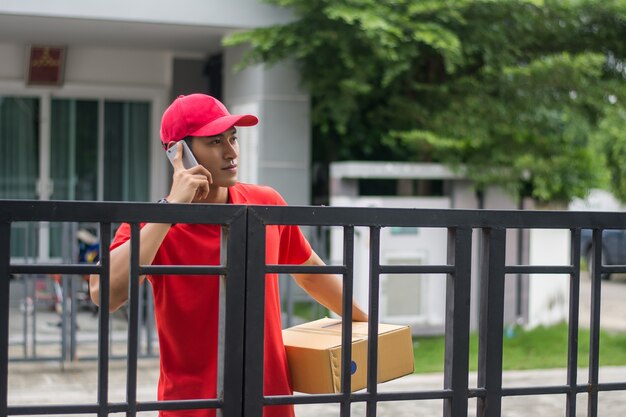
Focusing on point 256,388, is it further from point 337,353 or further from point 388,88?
point 388,88

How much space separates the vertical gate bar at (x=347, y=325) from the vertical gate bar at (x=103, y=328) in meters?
0.68

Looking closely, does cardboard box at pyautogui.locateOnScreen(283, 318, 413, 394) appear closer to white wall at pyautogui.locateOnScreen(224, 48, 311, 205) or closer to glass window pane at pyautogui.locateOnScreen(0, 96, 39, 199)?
white wall at pyautogui.locateOnScreen(224, 48, 311, 205)

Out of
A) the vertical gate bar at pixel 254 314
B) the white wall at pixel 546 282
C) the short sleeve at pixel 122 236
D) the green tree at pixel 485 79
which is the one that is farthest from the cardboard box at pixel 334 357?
the white wall at pixel 546 282

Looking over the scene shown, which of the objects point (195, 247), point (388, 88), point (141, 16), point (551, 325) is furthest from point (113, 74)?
point (195, 247)

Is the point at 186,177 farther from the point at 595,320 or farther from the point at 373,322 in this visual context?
the point at 595,320

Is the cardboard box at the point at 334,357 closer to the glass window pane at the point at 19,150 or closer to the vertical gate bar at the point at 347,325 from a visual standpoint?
the vertical gate bar at the point at 347,325

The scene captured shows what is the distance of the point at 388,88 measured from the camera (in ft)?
37.8

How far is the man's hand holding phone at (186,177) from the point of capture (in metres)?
3.25

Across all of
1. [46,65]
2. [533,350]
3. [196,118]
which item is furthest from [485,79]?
[196,118]

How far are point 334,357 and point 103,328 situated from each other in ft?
2.41

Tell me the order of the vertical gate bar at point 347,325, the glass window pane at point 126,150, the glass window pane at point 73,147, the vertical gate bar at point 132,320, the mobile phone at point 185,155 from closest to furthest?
1. the vertical gate bar at point 132,320
2. the vertical gate bar at point 347,325
3. the mobile phone at point 185,155
4. the glass window pane at point 73,147
5. the glass window pane at point 126,150

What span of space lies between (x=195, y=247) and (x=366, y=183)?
8160 mm

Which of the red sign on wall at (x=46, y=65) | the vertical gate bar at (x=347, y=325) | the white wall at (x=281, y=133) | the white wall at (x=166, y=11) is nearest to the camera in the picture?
the vertical gate bar at (x=347, y=325)

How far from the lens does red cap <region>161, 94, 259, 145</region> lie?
345cm
